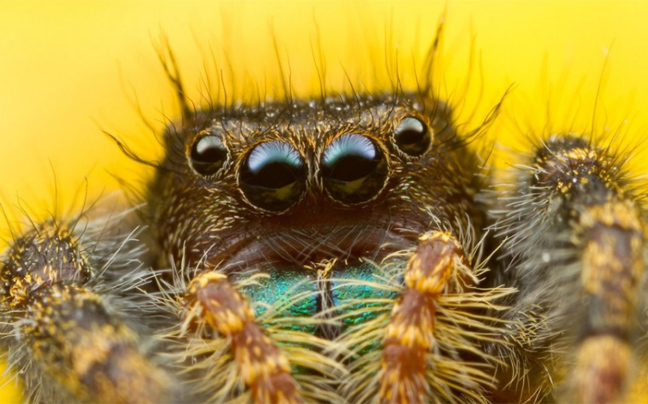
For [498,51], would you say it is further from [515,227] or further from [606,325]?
[606,325]

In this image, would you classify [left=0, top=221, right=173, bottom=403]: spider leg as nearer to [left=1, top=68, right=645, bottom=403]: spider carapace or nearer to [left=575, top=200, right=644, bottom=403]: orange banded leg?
[left=1, top=68, right=645, bottom=403]: spider carapace

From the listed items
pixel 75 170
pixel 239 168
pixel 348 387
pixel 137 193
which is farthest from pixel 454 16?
pixel 348 387

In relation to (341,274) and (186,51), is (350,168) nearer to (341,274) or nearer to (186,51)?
(341,274)

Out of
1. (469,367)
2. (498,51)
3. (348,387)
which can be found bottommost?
(348,387)

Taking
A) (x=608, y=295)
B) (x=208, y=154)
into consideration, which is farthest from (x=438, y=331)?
(x=208, y=154)

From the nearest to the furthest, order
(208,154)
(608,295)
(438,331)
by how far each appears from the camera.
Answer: (608,295) → (438,331) → (208,154)

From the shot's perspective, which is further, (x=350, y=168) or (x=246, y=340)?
(x=350, y=168)
